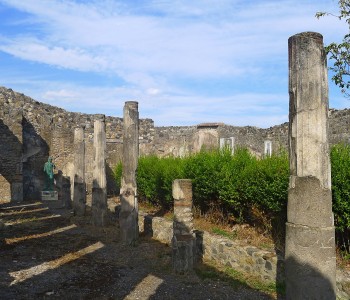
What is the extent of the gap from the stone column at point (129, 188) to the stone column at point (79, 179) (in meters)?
4.08

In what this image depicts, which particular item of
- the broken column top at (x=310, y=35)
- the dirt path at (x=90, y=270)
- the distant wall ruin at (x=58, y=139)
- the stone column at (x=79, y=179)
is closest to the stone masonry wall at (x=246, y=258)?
the dirt path at (x=90, y=270)

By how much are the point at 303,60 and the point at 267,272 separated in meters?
3.55

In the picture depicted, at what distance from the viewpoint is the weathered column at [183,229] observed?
22.2 feet

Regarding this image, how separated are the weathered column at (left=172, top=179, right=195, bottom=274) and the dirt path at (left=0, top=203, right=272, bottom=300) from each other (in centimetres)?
28

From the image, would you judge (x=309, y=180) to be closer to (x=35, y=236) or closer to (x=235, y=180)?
(x=235, y=180)

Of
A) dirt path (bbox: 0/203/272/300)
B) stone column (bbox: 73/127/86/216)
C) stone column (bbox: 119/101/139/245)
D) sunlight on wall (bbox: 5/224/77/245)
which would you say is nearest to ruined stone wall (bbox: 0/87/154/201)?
stone column (bbox: 73/127/86/216)

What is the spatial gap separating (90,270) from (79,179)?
21.8 feet

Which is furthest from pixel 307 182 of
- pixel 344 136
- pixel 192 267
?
pixel 344 136

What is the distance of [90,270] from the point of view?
269 inches

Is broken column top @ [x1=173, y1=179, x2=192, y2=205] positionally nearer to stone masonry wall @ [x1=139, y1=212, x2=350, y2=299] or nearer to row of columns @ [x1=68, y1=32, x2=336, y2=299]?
stone masonry wall @ [x1=139, y1=212, x2=350, y2=299]

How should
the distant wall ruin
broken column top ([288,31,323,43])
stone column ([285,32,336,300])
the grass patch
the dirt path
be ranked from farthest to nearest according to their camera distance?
the distant wall ruin, the grass patch, the dirt path, broken column top ([288,31,323,43]), stone column ([285,32,336,300])

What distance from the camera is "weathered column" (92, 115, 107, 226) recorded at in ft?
36.2

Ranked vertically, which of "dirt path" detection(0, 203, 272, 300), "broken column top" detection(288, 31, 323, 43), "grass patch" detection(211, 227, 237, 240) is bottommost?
"dirt path" detection(0, 203, 272, 300)

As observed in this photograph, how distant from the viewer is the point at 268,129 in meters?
17.8
